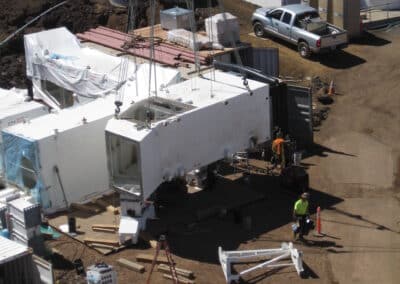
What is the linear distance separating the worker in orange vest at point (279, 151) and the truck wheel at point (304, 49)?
8.23 m

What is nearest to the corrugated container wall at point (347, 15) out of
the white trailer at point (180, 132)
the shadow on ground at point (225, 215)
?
the white trailer at point (180, 132)

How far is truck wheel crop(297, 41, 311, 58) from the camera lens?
110ft

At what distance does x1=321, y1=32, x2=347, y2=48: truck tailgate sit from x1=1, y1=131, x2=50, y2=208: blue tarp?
1347 cm

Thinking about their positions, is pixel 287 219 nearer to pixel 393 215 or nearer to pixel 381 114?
pixel 393 215

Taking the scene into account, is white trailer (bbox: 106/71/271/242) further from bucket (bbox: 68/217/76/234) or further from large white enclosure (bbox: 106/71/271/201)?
bucket (bbox: 68/217/76/234)

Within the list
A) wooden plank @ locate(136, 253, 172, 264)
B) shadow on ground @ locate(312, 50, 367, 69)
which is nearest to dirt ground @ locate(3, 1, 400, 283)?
wooden plank @ locate(136, 253, 172, 264)

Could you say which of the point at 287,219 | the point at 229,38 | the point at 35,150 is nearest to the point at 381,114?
the point at 229,38

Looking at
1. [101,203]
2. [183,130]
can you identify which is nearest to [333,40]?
[183,130]

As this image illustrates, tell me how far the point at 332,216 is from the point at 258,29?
14.2 metres

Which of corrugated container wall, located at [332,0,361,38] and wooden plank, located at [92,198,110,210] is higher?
corrugated container wall, located at [332,0,361,38]

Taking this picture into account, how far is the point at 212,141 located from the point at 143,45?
8676mm

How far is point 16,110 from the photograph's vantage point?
26.6m

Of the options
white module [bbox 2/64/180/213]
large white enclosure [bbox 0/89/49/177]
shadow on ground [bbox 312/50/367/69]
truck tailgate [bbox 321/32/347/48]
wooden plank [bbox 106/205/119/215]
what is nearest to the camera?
white module [bbox 2/64/180/213]

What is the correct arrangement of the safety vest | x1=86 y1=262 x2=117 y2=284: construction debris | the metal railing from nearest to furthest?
x1=86 y1=262 x2=117 y2=284: construction debris
the safety vest
the metal railing
